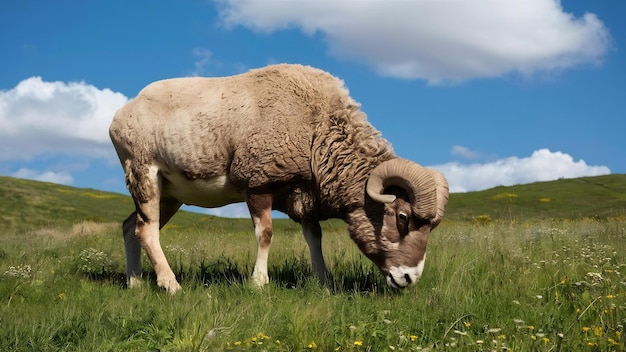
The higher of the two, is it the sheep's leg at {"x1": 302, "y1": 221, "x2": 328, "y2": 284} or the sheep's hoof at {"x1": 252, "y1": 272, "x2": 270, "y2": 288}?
the sheep's leg at {"x1": 302, "y1": 221, "x2": 328, "y2": 284}

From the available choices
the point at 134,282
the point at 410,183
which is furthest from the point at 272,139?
the point at 134,282

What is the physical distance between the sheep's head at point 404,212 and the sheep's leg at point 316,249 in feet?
3.76

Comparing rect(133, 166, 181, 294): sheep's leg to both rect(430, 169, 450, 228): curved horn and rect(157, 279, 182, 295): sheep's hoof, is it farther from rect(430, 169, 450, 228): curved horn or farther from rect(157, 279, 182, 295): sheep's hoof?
rect(430, 169, 450, 228): curved horn

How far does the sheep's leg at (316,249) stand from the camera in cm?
998

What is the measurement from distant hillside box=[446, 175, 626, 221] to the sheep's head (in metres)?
42.9

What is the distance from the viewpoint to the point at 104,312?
7.17 metres

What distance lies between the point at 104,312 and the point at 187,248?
8098 mm

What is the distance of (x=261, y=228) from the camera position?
31.1 ft

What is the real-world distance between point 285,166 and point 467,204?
60662mm

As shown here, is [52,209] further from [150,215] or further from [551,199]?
[551,199]

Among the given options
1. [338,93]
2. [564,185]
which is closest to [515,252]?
[338,93]

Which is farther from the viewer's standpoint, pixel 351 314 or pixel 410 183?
pixel 410 183

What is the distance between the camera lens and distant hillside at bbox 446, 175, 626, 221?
5588 cm

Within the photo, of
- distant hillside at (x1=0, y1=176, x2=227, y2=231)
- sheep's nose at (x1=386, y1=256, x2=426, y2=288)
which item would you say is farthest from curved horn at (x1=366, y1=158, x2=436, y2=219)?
distant hillside at (x1=0, y1=176, x2=227, y2=231)
